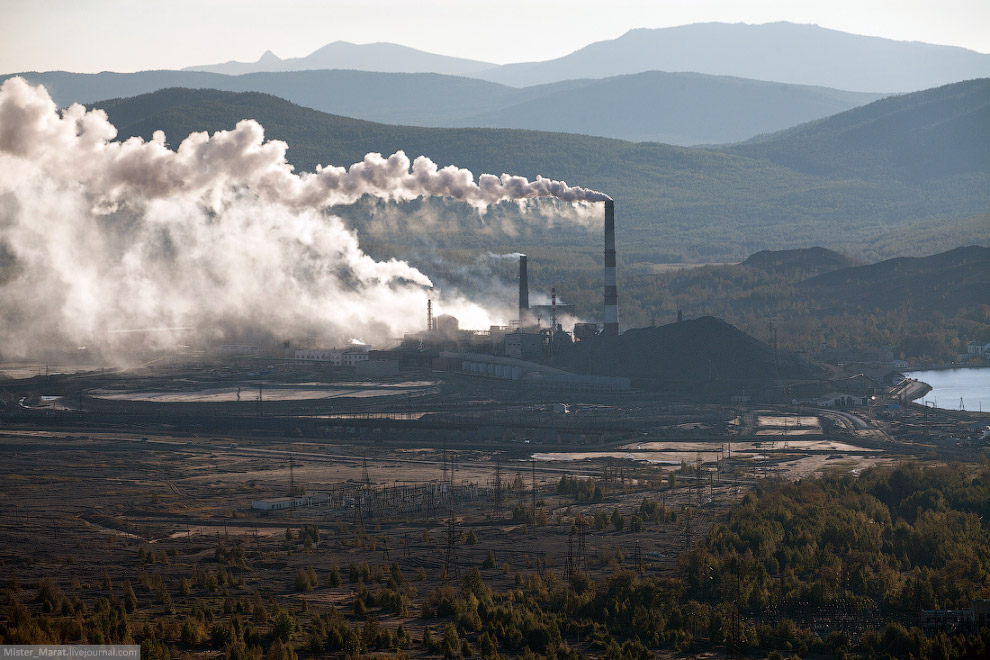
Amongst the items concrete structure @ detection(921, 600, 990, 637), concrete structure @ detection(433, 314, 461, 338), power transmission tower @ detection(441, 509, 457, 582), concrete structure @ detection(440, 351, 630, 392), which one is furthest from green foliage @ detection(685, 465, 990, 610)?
concrete structure @ detection(433, 314, 461, 338)

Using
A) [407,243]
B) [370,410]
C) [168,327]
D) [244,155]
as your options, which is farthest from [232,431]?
[407,243]

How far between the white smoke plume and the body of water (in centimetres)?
2293

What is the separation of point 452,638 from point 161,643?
6543mm

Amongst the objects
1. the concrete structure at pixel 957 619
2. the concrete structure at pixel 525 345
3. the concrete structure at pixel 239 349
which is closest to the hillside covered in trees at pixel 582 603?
the concrete structure at pixel 957 619

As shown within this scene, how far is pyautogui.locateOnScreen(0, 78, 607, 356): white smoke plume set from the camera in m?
85.4

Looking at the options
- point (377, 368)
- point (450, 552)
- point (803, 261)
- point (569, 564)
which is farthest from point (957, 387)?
point (569, 564)

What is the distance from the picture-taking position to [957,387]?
87.1 m

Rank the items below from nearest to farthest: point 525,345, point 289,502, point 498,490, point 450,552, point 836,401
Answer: point 450,552
point 289,502
point 498,490
point 836,401
point 525,345

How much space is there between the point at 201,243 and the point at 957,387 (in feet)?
209

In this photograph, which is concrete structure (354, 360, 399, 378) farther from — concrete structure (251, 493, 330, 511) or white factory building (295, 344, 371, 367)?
concrete structure (251, 493, 330, 511)

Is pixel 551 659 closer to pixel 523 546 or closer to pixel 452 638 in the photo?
pixel 452 638

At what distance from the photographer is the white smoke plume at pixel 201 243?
A: 85.4 meters

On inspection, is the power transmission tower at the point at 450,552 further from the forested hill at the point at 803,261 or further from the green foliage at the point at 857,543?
the forested hill at the point at 803,261

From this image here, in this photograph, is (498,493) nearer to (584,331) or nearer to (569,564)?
(569,564)
